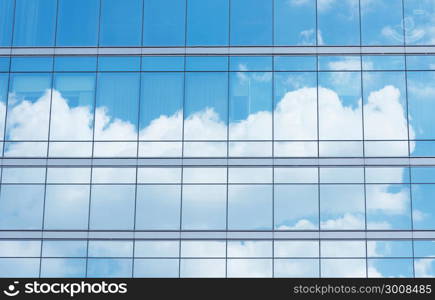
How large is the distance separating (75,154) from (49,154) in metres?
1.22

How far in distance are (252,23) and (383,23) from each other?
6.20m

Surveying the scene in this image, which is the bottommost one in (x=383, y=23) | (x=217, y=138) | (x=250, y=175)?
(x=250, y=175)

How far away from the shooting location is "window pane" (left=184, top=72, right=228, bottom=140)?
37.3 metres

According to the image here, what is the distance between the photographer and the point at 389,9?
38.2 m

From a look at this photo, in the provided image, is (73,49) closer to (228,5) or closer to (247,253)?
(228,5)

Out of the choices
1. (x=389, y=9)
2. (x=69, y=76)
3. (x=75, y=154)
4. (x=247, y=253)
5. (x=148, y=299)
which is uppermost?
(x=389, y=9)

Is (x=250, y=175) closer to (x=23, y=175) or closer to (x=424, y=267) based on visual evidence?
(x=424, y=267)

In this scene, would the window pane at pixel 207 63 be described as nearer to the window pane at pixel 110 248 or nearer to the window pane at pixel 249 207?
the window pane at pixel 249 207

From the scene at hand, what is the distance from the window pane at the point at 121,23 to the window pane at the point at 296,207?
10.0 metres

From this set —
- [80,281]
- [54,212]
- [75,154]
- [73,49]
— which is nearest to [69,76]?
[73,49]

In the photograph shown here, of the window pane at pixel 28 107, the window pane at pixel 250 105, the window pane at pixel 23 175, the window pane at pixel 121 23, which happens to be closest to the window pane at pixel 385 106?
the window pane at pixel 250 105

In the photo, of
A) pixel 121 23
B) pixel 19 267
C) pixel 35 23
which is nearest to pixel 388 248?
pixel 121 23

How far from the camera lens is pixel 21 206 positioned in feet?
121

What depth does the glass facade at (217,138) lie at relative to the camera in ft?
119
